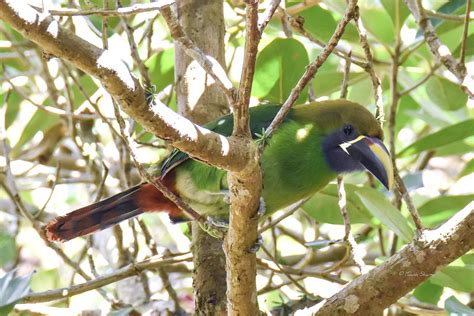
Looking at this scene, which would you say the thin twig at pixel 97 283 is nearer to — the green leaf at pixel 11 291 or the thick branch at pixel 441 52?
the green leaf at pixel 11 291

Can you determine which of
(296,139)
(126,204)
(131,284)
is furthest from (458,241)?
(131,284)

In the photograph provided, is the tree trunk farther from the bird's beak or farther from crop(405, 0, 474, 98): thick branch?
crop(405, 0, 474, 98): thick branch

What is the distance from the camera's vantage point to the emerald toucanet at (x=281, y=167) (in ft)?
8.23

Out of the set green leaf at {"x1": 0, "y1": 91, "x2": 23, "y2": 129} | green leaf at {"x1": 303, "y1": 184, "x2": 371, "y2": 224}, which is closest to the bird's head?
green leaf at {"x1": 303, "y1": 184, "x2": 371, "y2": 224}

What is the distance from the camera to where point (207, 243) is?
2578mm

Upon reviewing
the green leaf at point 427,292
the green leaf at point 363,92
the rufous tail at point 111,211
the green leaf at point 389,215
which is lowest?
the green leaf at point 427,292

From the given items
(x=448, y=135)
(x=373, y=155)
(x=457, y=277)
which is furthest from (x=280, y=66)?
(x=457, y=277)

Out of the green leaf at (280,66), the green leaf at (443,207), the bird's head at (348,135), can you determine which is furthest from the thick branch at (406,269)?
the green leaf at (280,66)

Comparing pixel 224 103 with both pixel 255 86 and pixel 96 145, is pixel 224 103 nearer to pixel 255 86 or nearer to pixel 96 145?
pixel 255 86

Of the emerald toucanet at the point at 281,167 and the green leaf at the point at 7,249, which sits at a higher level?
the green leaf at the point at 7,249

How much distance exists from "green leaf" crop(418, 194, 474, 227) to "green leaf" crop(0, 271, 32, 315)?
A: 4.87 ft

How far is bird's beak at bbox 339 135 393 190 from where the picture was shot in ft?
7.70

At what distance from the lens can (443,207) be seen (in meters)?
2.83

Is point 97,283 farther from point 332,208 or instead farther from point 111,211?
point 332,208
